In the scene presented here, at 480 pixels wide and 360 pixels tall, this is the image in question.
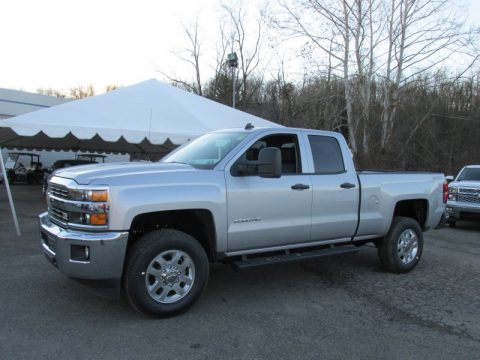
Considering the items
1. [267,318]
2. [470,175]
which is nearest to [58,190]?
[267,318]

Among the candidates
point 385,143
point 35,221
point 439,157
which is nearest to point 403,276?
point 35,221

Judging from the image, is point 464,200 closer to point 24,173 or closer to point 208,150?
point 208,150

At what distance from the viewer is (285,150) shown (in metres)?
5.82

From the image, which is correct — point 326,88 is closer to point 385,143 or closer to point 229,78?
point 385,143

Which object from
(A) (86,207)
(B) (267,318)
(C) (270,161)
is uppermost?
(C) (270,161)

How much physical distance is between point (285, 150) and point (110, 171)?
231cm

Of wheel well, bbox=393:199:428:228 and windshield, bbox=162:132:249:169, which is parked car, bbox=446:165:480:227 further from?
windshield, bbox=162:132:249:169

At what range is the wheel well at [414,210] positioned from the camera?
23.3 ft

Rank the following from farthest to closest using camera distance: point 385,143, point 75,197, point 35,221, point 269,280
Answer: point 385,143, point 35,221, point 269,280, point 75,197

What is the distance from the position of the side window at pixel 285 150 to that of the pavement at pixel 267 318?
1.57 m

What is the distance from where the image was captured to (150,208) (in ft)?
14.5

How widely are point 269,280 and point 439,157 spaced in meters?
23.7

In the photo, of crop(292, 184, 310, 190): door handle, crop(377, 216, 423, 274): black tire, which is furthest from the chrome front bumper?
crop(377, 216, 423, 274): black tire

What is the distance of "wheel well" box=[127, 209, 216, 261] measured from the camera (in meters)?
4.73
